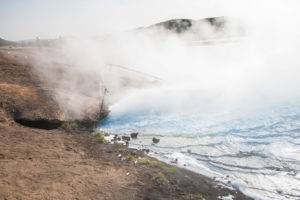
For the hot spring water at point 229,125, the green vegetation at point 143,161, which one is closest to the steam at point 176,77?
the hot spring water at point 229,125

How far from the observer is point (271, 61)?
1509cm

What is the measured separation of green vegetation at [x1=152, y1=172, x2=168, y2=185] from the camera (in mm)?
4883

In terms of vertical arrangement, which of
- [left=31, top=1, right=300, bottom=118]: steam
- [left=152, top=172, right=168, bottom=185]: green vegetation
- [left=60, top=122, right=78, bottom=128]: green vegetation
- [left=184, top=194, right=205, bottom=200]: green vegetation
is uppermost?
[left=31, top=1, right=300, bottom=118]: steam

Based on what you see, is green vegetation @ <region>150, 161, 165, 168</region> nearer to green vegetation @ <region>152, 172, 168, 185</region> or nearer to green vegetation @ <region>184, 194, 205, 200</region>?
green vegetation @ <region>152, 172, 168, 185</region>

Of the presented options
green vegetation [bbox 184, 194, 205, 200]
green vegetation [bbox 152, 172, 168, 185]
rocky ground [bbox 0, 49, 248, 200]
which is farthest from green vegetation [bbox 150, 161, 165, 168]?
green vegetation [bbox 184, 194, 205, 200]

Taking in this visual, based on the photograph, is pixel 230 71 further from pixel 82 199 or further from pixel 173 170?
pixel 82 199

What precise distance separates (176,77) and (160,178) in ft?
37.8

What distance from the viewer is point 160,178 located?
16.3ft

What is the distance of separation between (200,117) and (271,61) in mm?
9287

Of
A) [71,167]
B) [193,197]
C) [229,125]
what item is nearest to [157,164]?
[193,197]

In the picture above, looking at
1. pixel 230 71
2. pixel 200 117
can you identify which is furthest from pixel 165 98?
pixel 230 71

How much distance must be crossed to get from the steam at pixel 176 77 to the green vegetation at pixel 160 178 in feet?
17.4

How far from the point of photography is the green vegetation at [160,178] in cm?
488

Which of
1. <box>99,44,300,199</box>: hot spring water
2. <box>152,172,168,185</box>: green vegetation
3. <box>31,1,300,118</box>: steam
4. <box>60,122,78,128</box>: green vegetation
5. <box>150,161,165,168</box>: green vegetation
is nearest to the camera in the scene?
<box>152,172,168,185</box>: green vegetation
